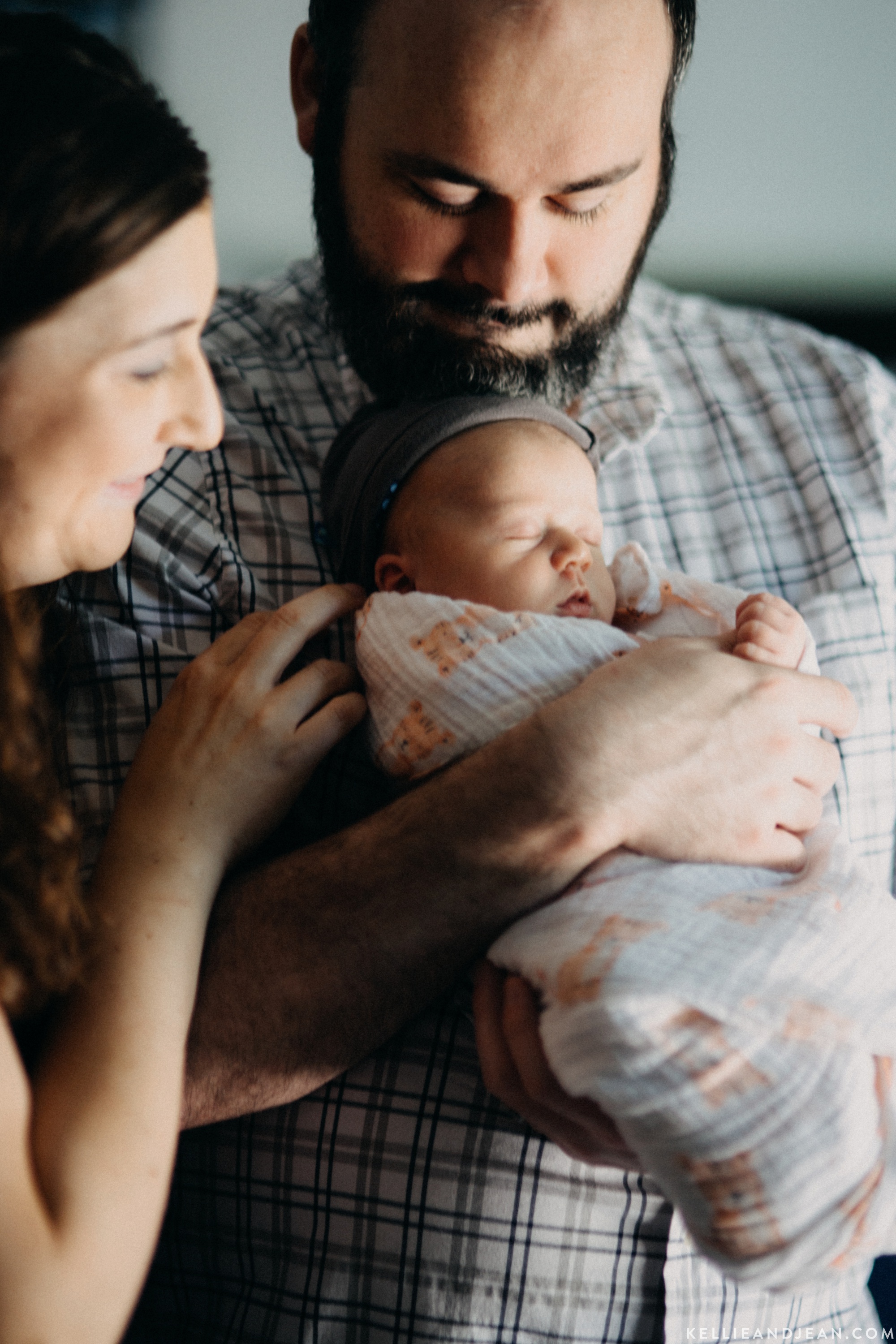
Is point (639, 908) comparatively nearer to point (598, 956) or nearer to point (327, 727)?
point (598, 956)

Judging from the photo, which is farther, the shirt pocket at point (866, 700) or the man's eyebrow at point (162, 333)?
the shirt pocket at point (866, 700)

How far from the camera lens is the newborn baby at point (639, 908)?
0.72 metres

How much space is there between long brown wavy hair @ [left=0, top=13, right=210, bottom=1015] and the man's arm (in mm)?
189

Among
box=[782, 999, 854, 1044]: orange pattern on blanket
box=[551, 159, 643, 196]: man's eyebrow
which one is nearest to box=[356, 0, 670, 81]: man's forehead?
box=[551, 159, 643, 196]: man's eyebrow

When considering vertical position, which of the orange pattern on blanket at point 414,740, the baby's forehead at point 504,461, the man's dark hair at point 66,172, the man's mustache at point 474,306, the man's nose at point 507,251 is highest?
the man's dark hair at point 66,172

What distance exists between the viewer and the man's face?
3.55ft

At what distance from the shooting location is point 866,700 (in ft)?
4.13

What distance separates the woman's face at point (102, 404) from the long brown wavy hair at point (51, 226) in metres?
0.02

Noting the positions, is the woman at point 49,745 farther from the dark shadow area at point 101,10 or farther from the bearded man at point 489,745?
the dark shadow area at point 101,10

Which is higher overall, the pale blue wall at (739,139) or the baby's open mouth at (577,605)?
the pale blue wall at (739,139)

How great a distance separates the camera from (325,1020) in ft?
3.02

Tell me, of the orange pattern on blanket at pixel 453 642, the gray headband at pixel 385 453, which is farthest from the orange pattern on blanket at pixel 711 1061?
the gray headband at pixel 385 453

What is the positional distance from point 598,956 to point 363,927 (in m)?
0.24

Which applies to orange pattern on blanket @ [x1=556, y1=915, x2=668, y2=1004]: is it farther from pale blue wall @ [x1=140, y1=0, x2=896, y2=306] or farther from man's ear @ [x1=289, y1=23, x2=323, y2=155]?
pale blue wall @ [x1=140, y1=0, x2=896, y2=306]
